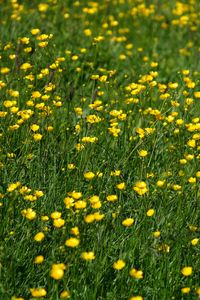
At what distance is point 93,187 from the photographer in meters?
3.63

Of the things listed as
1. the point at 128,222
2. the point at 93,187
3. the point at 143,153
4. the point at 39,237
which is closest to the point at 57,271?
the point at 39,237

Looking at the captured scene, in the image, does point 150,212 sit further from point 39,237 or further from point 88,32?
point 88,32

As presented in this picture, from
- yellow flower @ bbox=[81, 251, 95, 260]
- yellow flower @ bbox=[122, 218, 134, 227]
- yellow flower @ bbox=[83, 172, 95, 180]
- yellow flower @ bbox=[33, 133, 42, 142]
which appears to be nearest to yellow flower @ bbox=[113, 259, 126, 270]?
yellow flower @ bbox=[81, 251, 95, 260]

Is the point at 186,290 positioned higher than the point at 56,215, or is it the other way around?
the point at 56,215

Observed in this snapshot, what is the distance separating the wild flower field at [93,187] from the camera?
3066 millimetres

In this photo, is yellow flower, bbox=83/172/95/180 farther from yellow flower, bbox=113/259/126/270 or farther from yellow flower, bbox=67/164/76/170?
yellow flower, bbox=113/259/126/270

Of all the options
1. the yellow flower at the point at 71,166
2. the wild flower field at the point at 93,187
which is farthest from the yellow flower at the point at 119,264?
the yellow flower at the point at 71,166

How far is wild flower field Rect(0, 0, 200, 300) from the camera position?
3.07 meters

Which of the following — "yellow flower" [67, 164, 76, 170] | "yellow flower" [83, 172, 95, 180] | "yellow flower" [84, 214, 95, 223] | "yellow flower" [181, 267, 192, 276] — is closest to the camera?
"yellow flower" [181, 267, 192, 276]

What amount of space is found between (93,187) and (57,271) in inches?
35.7

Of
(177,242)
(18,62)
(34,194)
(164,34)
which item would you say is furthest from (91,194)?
(164,34)

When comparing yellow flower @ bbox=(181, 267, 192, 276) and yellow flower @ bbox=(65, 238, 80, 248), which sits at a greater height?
yellow flower @ bbox=(65, 238, 80, 248)

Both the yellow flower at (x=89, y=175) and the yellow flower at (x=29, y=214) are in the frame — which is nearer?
the yellow flower at (x=29, y=214)

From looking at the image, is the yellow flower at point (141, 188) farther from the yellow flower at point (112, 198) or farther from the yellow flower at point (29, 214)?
the yellow flower at point (29, 214)
